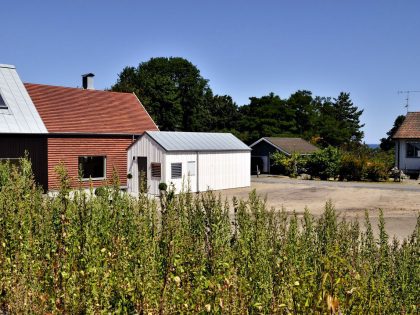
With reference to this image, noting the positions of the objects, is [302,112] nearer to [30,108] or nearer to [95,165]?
[95,165]

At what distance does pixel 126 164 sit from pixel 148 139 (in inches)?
130

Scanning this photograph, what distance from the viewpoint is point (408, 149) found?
43.8 meters

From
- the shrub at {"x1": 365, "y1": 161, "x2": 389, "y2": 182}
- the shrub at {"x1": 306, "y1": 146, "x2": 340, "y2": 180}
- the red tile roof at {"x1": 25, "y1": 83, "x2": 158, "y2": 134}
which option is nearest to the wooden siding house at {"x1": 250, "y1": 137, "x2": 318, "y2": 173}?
the shrub at {"x1": 306, "y1": 146, "x2": 340, "y2": 180}

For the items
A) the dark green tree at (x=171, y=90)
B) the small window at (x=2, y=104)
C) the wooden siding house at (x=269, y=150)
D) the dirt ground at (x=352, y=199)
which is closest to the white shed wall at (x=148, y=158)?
the dirt ground at (x=352, y=199)

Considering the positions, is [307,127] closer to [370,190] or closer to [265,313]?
[370,190]

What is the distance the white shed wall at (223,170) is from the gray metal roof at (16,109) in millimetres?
10617

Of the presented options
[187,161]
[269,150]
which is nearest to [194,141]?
Answer: [187,161]

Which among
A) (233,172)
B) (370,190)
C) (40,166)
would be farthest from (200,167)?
(370,190)

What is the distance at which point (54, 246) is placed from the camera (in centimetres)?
655

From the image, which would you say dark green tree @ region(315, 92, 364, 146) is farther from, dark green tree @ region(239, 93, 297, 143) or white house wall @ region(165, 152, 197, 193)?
white house wall @ region(165, 152, 197, 193)

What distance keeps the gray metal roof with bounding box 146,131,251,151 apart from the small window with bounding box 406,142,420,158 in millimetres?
18911

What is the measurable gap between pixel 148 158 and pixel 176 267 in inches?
973

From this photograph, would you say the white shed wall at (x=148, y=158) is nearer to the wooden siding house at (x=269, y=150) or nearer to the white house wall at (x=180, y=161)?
the white house wall at (x=180, y=161)

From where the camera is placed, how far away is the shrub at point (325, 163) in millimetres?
41500
